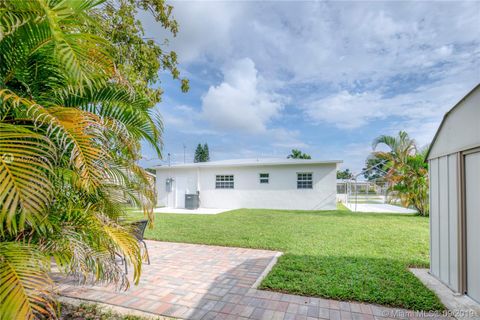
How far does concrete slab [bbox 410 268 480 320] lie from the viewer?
317 centimetres

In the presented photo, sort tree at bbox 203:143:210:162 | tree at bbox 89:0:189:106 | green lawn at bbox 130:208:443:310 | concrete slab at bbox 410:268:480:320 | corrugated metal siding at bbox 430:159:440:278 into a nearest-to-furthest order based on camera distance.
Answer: concrete slab at bbox 410:268:480:320 → green lawn at bbox 130:208:443:310 → corrugated metal siding at bbox 430:159:440:278 → tree at bbox 89:0:189:106 → tree at bbox 203:143:210:162

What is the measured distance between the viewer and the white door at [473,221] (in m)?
3.38


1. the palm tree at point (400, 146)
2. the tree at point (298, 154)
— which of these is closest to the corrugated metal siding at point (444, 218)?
the palm tree at point (400, 146)

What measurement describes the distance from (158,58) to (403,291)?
7.45 meters

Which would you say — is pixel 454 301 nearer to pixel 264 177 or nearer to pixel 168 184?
pixel 264 177

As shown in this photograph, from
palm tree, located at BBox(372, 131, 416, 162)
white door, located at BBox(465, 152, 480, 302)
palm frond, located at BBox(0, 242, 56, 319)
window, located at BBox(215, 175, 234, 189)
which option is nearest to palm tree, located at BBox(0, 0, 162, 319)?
palm frond, located at BBox(0, 242, 56, 319)

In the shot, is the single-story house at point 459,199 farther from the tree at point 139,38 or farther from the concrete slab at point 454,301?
the tree at point 139,38

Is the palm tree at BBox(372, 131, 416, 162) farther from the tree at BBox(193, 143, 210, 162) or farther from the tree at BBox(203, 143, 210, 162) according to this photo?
the tree at BBox(203, 143, 210, 162)

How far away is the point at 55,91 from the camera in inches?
102

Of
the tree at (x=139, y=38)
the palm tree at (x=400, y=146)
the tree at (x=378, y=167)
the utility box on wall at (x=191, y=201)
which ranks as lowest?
the utility box on wall at (x=191, y=201)

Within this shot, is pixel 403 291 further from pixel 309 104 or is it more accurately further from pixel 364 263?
pixel 309 104

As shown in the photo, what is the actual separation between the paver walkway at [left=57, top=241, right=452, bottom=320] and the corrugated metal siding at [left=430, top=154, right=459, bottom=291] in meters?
1.38

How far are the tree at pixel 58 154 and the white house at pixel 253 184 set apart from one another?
13.5m

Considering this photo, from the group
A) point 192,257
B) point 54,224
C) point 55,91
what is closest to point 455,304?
point 192,257
